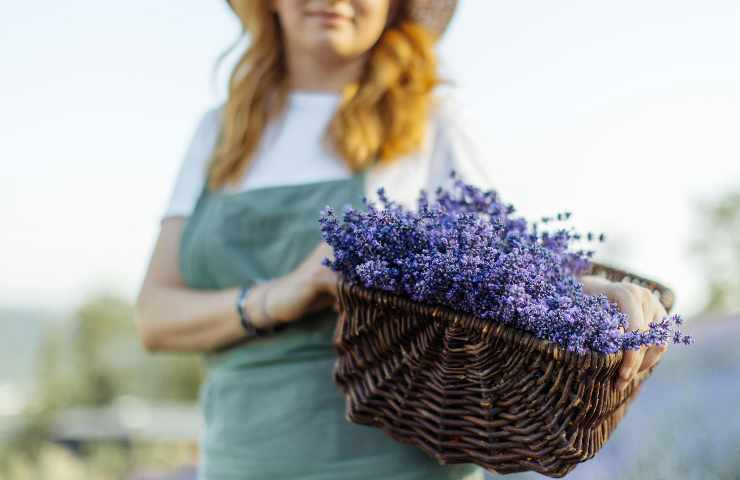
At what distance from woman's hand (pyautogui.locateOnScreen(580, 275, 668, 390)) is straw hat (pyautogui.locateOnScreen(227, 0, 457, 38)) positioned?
3.05ft

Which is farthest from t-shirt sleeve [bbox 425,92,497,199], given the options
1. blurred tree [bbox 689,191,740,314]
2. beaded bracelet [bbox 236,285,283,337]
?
blurred tree [bbox 689,191,740,314]

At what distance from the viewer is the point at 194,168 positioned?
189cm

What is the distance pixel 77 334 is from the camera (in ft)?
43.0

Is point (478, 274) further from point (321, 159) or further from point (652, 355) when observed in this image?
point (321, 159)

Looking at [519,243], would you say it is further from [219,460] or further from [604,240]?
[219,460]

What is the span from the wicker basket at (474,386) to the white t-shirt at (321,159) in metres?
0.52

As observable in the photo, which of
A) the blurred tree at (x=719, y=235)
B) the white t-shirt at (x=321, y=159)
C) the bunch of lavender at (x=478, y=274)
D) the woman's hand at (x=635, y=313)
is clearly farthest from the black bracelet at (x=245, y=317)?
the blurred tree at (x=719, y=235)

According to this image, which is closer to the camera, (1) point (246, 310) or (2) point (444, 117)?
(1) point (246, 310)

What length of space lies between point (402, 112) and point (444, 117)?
10cm

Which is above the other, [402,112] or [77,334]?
[402,112]

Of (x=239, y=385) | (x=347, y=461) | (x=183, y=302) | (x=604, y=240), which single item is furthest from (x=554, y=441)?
(x=183, y=302)

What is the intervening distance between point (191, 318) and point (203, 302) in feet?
0.14

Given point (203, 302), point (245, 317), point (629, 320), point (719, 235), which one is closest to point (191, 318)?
point (203, 302)

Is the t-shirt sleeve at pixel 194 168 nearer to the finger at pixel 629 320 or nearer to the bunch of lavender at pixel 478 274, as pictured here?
the bunch of lavender at pixel 478 274
